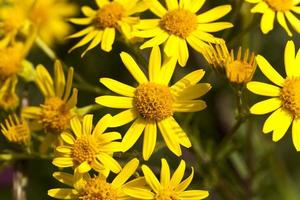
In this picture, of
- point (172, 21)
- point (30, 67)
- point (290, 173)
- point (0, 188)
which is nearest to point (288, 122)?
point (172, 21)

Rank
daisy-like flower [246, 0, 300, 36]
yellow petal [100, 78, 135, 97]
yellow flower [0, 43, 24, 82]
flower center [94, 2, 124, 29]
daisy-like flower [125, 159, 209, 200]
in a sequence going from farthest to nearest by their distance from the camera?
yellow flower [0, 43, 24, 82]
flower center [94, 2, 124, 29]
daisy-like flower [246, 0, 300, 36]
yellow petal [100, 78, 135, 97]
daisy-like flower [125, 159, 209, 200]

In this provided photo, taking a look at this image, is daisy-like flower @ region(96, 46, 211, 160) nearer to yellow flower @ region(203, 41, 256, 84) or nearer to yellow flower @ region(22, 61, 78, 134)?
yellow flower @ region(203, 41, 256, 84)

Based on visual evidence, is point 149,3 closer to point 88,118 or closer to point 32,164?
point 88,118

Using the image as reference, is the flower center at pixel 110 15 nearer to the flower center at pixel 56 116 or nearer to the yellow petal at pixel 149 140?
the flower center at pixel 56 116

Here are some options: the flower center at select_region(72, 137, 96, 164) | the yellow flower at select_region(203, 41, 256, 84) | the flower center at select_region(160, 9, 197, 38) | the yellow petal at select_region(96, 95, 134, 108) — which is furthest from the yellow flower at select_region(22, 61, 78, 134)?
the yellow flower at select_region(203, 41, 256, 84)

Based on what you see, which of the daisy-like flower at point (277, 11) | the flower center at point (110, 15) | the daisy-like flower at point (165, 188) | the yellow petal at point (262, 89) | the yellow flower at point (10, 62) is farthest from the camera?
the yellow flower at point (10, 62)

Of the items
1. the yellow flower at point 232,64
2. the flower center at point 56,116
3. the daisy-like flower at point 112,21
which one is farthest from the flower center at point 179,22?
the flower center at point 56,116

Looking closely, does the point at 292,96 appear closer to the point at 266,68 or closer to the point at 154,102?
the point at 266,68
